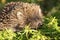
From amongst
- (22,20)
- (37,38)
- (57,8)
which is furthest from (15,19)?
(57,8)

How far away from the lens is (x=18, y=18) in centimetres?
404

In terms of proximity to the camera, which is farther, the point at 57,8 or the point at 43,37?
the point at 57,8

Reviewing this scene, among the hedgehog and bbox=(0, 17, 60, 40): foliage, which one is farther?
the hedgehog

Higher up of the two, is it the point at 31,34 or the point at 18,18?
the point at 18,18

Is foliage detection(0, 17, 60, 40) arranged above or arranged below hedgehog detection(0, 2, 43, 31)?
below

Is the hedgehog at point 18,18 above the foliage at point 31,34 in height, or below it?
above

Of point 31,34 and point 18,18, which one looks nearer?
point 31,34

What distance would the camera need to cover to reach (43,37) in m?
3.54

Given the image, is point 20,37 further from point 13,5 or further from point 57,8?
point 57,8

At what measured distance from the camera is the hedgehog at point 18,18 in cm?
403

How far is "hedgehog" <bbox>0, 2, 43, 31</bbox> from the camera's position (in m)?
4.03

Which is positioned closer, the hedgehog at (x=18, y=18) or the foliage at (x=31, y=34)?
the foliage at (x=31, y=34)

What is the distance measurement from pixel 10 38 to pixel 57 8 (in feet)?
20.7

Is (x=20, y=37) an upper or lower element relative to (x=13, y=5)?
lower
